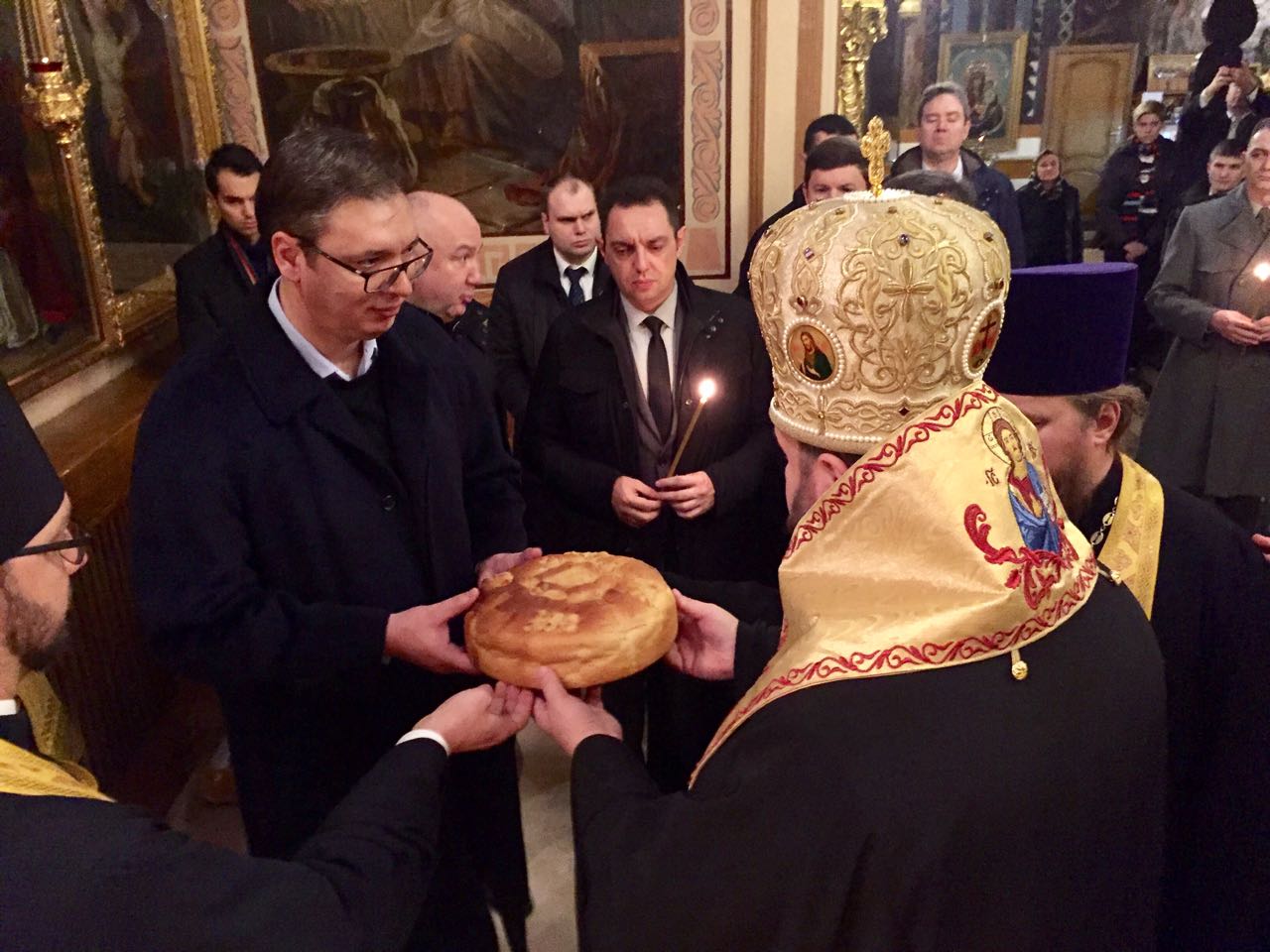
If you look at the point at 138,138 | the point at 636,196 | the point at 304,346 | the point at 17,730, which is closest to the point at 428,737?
the point at 17,730

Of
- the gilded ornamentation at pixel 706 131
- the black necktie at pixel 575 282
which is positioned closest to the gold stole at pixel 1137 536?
the black necktie at pixel 575 282

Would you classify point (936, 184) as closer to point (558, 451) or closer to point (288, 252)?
point (558, 451)

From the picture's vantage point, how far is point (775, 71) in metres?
6.53

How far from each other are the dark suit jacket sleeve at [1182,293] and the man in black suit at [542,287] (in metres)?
2.78

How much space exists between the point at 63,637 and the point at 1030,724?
1445 mm

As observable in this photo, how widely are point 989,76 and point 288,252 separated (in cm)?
1130

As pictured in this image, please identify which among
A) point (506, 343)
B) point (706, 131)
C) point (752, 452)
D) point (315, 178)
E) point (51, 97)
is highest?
point (51, 97)

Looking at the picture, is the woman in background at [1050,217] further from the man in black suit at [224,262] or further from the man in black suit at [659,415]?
the man in black suit at [224,262]

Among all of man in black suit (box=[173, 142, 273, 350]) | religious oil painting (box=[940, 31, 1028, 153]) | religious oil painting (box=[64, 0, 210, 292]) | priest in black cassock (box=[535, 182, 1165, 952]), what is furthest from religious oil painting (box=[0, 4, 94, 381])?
religious oil painting (box=[940, 31, 1028, 153])

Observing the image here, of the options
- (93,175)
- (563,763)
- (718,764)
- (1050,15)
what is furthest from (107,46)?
(1050,15)

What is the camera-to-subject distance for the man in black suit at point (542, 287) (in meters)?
4.41

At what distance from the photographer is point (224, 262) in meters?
4.67

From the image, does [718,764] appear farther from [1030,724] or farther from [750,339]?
[750,339]

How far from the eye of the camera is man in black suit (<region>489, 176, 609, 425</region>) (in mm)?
4410
